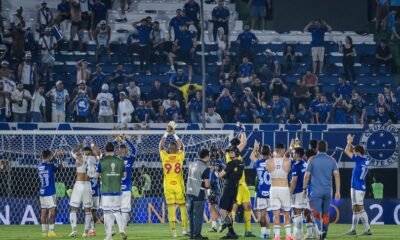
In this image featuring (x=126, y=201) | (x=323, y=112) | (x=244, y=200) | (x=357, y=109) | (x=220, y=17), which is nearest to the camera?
(x=244, y=200)

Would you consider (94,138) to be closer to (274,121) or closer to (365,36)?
(274,121)

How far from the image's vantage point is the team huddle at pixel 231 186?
88.9ft

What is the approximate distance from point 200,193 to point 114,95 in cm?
1433

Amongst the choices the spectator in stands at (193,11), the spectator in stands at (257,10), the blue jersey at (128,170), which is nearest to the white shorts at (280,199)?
the blue jersey at (128,170)

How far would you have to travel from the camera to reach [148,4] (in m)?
49.5

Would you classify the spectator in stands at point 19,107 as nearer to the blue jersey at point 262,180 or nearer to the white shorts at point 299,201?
the blue jersey at point 262,180

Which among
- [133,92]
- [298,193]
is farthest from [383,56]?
[298,193]

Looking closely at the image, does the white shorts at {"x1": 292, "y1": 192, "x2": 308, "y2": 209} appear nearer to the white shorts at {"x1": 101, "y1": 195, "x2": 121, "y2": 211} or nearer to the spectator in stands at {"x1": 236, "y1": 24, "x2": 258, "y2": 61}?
the white shorts at {"x1": 101, "y1": 195, "x2": 121, "y2": 211}

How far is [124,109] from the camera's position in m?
42.0

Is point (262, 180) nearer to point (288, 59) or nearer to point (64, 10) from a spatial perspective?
point (288, 59)

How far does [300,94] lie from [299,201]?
15.6 metres

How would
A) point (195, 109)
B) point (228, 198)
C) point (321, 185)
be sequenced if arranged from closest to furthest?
point (321, 185)
point (228, 198)
point (195, 109)

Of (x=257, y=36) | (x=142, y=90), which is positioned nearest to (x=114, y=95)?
(x=142, y=90)

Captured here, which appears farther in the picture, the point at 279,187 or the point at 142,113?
the point at 142,113
